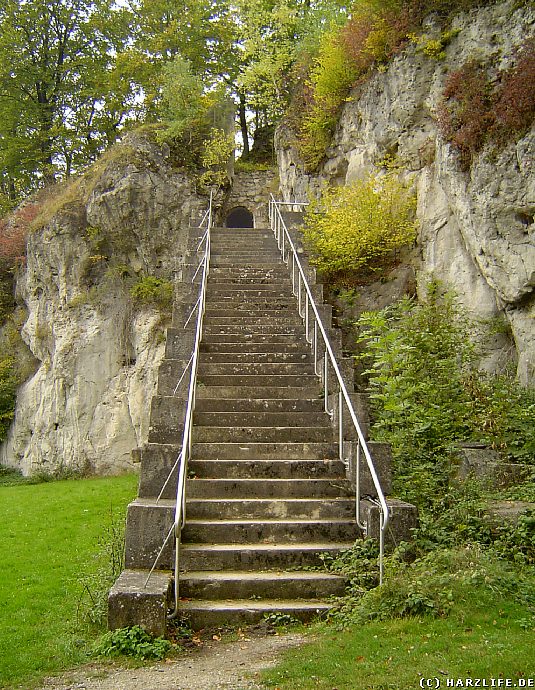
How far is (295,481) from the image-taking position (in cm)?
730

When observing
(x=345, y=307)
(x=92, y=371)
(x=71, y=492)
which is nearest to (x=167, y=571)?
(x=345, y=307)

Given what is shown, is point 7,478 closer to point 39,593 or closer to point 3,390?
point 3,390

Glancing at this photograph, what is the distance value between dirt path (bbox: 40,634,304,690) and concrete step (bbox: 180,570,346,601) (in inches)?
26.7

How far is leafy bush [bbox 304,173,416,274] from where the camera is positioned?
43.7 feet

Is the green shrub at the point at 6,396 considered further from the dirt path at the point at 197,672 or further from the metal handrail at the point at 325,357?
the dirt path at the point at 197,672

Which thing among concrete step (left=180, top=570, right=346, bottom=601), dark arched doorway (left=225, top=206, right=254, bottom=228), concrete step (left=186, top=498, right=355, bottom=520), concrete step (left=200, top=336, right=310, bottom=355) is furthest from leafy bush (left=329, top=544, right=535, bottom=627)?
dark arched doorway (left=225, top=206, right=254, bottom=228)

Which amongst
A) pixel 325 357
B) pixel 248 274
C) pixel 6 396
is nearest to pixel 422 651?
pixel 325 357

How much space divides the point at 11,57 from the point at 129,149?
943 cm

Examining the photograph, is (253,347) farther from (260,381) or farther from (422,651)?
(422,651)

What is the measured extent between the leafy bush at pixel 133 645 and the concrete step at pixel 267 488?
219 cm

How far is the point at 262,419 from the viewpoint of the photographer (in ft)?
28.0

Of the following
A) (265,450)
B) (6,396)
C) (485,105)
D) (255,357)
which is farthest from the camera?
(6,396)

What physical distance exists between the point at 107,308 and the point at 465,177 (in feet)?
38.7

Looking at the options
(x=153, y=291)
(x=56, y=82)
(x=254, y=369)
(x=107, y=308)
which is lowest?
(x=254, y=369)
